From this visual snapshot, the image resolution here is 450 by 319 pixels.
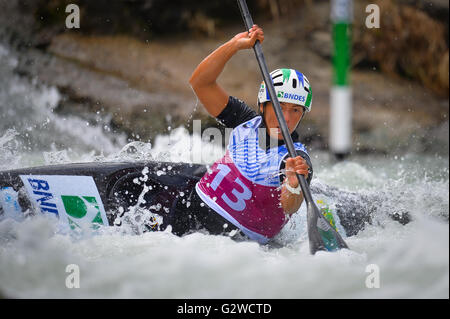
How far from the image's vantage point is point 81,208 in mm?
3084

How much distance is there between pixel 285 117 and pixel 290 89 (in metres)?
0.14

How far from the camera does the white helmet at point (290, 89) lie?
286cm

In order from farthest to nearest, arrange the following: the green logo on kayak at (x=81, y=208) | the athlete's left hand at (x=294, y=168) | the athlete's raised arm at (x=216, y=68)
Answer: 1. the green logo on kayak at (x=81, y=208)
2. the athlete's raised arm at (x=216, y=68)
3. the athlete's left hand at (x=294, y=168)

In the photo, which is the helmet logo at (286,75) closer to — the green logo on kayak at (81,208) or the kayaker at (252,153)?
the kayaker at (252,153)

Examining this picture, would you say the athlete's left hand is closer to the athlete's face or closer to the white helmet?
the athlete's face

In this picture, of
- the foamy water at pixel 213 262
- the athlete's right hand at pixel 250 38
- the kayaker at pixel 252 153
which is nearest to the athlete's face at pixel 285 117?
the kayaker at pixel 252 153

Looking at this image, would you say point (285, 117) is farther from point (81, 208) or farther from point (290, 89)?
point (81, 208)

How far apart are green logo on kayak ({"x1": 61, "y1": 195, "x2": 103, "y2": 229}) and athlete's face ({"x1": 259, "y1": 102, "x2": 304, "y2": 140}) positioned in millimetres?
1045

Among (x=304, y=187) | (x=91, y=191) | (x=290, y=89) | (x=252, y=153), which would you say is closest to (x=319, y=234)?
(x=304, y=187)

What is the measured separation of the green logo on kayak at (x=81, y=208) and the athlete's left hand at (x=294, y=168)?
42.8 inches

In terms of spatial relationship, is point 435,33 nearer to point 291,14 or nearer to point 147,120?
point 291,14

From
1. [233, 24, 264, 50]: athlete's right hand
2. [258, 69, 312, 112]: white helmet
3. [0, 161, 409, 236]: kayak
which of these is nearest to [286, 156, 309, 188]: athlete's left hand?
[258, 69, 312, 112]: white helmet

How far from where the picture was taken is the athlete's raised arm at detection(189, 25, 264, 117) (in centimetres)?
279
